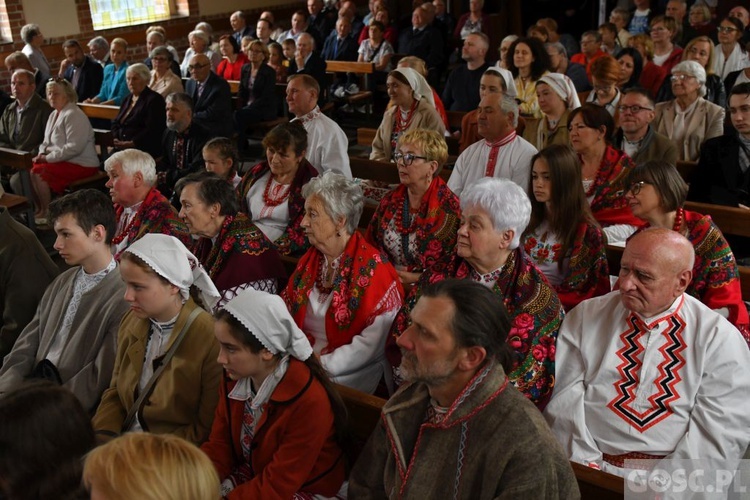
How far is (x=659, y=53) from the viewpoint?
7246 millimetres

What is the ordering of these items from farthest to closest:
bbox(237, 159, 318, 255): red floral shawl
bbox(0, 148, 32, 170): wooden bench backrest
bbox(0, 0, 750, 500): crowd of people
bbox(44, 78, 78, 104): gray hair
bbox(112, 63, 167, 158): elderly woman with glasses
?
bbox(112, 63, 167, 158): elderly woman with glasses → bbox(44, 78, 78, 104): gray hair → bbox(0, 148, 32, 170): wooden bench backrest → bbox(237, 159, 318, 255): red floral shawl → bbox(0, 0, 750, 500): crowd of people

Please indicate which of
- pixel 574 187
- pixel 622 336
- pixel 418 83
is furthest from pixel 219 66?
pixel 622 336

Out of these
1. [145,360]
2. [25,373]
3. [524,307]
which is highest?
[524,307]

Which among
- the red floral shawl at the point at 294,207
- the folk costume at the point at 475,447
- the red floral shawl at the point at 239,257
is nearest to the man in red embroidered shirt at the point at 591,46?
the red floral shawl at the point at 294,207

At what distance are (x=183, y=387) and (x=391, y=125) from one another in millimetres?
3150

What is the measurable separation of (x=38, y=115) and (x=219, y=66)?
10.2 feet

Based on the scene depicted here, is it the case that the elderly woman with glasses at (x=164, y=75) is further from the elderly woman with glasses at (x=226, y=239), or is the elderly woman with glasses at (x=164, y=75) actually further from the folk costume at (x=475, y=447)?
the folk costume at (x=475, y=447)

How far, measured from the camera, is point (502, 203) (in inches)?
102

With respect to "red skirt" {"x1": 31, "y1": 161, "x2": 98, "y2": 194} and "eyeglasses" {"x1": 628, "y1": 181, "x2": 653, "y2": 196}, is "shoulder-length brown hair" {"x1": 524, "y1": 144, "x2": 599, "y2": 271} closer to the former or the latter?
"eyeglasses" {"x1": 628, "y1": 181, "x2": 653, "y2": 196}

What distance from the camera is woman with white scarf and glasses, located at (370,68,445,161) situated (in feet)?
16.6

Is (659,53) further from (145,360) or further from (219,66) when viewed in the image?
(145,360)

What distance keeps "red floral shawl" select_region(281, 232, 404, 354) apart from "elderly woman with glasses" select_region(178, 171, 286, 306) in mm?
445

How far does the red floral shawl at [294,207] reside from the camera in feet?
13.2

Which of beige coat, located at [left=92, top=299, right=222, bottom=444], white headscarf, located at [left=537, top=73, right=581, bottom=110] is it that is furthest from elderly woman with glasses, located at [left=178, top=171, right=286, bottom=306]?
white headscarf, located at [left=537, top=73, right=581, bottom=110]
